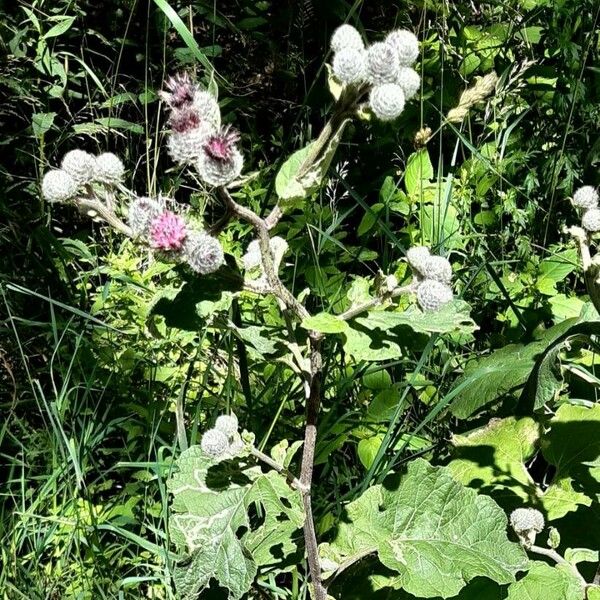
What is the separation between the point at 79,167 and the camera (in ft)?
3.84

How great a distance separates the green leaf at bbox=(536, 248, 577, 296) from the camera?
2473 mm

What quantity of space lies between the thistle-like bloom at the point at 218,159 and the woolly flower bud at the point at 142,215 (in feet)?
0.34

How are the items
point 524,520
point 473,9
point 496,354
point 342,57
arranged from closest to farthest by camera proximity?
1. point 342,57
2. point 524,520
3. point 496,354
4. point 473,9

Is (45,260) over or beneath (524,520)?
beneath

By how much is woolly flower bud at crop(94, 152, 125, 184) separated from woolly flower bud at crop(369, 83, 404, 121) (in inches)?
15.2

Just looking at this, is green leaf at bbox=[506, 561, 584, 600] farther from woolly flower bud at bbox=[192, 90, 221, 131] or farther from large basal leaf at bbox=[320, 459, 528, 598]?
woolly flower bud at bbox=[192, 90, 221, 131]

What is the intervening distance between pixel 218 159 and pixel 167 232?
128mm

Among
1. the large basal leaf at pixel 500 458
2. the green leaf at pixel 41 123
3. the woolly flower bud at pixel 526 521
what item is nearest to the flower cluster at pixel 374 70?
the woolly flower bud at pixel 526 521

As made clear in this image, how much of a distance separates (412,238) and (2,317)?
1422 mm

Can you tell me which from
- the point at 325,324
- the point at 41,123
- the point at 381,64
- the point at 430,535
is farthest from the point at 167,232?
the point at 41,123

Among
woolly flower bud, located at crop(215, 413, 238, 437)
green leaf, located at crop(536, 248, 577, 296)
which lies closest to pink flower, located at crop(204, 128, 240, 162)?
woolly flower bud, located at crop(215, 413, 238, 437)

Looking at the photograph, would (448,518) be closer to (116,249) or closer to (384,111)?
(384,111)

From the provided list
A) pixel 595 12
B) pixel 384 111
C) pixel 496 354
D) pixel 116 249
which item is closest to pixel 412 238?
pixel 496 354

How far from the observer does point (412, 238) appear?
2715 mm
